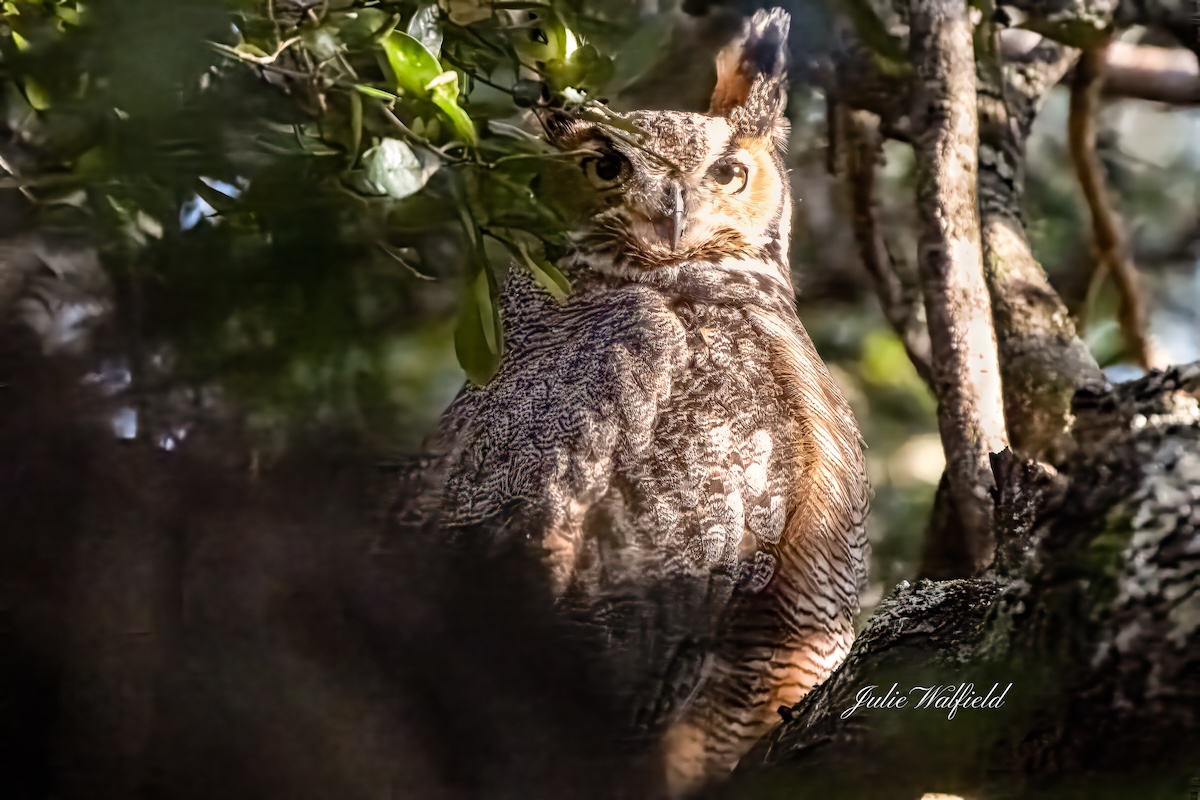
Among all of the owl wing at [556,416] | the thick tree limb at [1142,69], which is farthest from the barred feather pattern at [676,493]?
the thick tree limb at [1142,69]

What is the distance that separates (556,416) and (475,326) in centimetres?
13

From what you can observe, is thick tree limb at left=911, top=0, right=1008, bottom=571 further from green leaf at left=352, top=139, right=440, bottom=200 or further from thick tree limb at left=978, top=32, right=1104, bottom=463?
green leaf at left=352, top=139, right=440, bottom=200

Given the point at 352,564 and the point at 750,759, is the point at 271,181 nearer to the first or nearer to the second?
the point at 352,564

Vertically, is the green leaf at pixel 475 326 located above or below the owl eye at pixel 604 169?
below

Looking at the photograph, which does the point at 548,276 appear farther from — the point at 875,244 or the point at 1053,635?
the point at 1053,635

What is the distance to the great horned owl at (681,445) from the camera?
876 millimetres

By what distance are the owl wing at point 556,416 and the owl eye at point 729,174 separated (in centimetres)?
13

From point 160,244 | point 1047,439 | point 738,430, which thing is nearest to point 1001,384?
point 1047,439

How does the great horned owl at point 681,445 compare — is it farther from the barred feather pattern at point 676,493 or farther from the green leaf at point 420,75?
the green leaf at point 420,75

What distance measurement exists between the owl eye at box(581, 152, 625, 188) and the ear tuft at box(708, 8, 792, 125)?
118 millimetres

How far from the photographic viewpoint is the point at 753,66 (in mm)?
984

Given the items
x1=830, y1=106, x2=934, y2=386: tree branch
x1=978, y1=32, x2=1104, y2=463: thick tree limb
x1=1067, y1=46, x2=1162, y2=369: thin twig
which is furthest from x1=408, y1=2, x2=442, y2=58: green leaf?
x1=1067, y1=46, x2=1162, y2=369: thin twig
